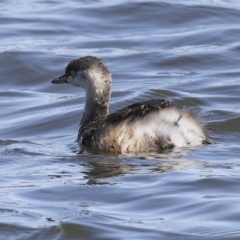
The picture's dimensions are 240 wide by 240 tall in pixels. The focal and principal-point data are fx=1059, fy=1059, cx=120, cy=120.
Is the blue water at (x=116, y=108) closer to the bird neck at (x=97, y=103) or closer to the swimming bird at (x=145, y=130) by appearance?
the swimming bird at (x=145, y=130)

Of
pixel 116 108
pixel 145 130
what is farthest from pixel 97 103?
pixel 116 108

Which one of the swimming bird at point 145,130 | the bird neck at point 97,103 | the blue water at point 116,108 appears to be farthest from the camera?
the bird neck at point 97,103

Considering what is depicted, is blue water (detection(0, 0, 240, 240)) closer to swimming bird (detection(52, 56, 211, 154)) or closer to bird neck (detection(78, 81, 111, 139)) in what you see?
swimming bird (detection(52, 56, 211, 154))

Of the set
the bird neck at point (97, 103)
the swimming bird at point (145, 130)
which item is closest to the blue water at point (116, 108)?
the swimming bird at point (145, 130)

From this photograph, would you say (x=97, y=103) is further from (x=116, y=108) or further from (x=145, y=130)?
(x=116, y=108)

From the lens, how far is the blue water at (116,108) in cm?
697

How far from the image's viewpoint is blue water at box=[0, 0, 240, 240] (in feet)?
22.9

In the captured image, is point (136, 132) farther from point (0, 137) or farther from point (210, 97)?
point (210, 97)

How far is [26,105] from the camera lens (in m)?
11.3

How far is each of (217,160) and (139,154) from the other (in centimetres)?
66

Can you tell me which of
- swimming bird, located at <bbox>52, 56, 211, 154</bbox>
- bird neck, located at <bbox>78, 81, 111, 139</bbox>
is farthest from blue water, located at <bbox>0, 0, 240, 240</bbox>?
bird neck, located at <bbox>78, 81, 111, 139</bbox>

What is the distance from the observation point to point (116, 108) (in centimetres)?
1105

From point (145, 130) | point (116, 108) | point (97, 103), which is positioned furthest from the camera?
point (116, 108)

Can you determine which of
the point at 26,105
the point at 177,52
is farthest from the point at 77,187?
the point at 177,52
